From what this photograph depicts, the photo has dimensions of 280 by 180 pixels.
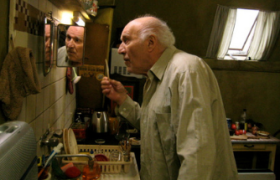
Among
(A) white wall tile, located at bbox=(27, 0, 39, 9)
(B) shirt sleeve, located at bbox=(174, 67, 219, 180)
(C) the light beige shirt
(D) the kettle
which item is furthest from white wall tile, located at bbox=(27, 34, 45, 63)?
(D) the kettle

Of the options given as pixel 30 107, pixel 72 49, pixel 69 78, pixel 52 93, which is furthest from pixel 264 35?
pixel 30 107

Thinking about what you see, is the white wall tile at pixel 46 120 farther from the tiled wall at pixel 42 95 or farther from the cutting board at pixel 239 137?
the cutting board at pixel 239 137

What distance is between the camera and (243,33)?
13.4ft

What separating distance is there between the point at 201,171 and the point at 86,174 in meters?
0.73

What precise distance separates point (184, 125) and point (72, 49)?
955 millimetres

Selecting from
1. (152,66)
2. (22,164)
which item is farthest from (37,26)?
(22,164)

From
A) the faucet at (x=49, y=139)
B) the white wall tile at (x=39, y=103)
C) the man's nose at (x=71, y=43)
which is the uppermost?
the man's nose at (x=71, y=43)

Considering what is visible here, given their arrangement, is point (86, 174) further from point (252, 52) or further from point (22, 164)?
point (252, 52)

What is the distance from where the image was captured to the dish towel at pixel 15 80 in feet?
2.52

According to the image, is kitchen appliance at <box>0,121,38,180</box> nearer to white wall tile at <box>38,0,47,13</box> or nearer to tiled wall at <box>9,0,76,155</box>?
tiled wall at <box>9,0,76,155</box>

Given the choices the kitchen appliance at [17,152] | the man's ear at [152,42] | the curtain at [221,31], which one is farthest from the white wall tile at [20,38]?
the curtain at [221,31]

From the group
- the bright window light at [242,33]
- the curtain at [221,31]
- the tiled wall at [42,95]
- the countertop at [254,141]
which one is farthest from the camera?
the bright window light at [242,33]

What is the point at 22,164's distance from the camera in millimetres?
579

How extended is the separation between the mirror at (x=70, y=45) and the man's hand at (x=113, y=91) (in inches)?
9.7
